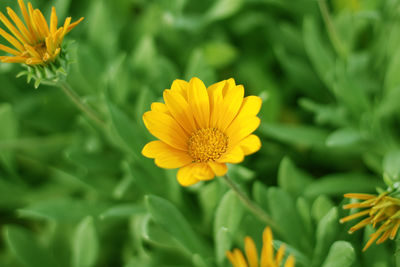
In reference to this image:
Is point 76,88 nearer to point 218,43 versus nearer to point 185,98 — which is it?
point 218,43

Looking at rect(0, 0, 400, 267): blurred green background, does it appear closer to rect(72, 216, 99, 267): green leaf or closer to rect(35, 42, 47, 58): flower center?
rect(72, 216, 99, 267): green leaf

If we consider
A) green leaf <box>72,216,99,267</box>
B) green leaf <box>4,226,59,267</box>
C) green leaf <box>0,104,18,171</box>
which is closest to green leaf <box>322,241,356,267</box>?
green leaf <box>72,216,99,267</box>

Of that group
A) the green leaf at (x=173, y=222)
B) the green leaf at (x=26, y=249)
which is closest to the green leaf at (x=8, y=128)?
the green leaf at (x=26, y=249)

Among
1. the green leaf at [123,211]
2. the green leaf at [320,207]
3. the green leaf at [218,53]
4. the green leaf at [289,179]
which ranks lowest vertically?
the green leaf at [320,207]

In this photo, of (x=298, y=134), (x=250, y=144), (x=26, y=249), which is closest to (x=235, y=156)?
(x=250, y=144)

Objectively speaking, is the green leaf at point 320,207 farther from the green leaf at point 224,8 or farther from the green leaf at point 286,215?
the green leaf at point 224,8
